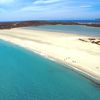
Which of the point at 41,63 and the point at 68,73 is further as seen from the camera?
the point at 41,63

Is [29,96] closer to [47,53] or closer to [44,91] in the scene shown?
[44,91]

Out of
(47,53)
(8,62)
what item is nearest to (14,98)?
(8,62)

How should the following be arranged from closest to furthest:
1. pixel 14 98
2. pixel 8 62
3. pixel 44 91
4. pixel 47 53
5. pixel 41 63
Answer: pixel 14 98, pixel 44 91, pixel 41 63, pixel 8 62, pixel 47 53

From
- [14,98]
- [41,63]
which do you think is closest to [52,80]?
[14,98]

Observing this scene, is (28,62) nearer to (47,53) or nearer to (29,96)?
(47,53)

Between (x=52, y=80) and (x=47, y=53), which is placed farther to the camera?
(x=47, y=53)

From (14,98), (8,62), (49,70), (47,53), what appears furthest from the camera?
(47,53)
